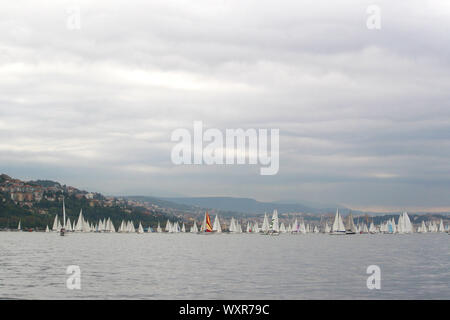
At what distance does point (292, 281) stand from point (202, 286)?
8.55 metres

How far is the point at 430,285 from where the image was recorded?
1885 inches
